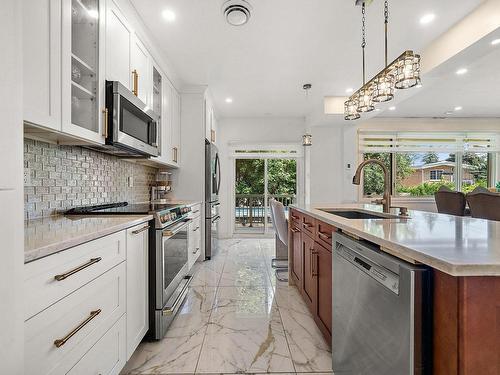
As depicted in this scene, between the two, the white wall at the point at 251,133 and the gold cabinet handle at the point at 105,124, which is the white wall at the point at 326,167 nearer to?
the white wall at the point at 251,133

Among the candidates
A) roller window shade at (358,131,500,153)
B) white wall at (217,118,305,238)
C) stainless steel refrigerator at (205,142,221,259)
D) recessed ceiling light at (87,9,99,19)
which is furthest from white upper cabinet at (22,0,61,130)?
roller window shade at (358,131,500,153)

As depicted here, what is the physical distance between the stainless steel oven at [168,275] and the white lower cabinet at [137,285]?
83 mm

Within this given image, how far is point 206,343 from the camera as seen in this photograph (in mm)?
1927

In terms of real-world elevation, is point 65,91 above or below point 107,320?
above

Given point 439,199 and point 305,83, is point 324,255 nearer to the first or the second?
point 305,83

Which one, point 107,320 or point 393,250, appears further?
point 107,320

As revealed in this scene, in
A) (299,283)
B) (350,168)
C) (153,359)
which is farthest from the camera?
(350,168)

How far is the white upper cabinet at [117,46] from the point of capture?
1981 millimetres

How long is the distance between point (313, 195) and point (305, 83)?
2.41 m

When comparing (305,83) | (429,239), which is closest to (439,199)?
(305,83)

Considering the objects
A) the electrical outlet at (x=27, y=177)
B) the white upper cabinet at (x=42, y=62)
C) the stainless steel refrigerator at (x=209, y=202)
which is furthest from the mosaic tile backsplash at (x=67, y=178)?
the stainless steel refrigerator at (x=209, y=202)

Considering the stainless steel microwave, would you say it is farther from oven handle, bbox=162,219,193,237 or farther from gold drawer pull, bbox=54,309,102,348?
gold drawer pull, bbox=54,309,102,348

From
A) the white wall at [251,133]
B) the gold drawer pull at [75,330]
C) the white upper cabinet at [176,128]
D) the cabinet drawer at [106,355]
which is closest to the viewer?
the gold drawer pull at [75,330]

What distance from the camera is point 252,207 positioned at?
6.30m
